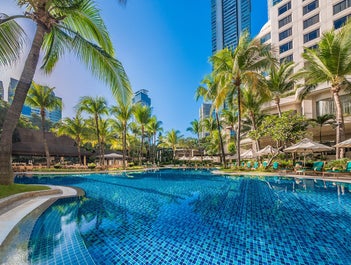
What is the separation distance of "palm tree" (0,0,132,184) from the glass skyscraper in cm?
8771

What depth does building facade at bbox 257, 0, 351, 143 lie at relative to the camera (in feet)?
68.4

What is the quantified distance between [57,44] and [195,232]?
8202 mm

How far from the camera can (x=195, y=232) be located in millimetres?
4289

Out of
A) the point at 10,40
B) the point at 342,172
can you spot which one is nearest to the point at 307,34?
the point at 342,172

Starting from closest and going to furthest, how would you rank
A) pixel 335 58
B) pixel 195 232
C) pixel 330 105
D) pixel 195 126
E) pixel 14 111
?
pixel 195 232
pixel 14 111
pixel 335 58
pixel 330 105
pixel 195 126

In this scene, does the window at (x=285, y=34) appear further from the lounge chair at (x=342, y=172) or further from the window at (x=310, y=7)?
the lounge chair at (x=342, y=172)

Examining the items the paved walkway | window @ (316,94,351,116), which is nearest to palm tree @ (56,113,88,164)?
the paved walkway

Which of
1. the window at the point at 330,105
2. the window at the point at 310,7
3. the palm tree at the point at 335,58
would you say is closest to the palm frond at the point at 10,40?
the palm tree at the point at 335,58

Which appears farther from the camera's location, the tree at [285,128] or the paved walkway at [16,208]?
the tree at [285,128]

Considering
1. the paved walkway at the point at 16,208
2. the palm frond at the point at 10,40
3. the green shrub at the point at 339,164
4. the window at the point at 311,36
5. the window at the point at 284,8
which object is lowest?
the paved walkway at the point at 16,208

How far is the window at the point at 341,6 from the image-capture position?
74.3ft

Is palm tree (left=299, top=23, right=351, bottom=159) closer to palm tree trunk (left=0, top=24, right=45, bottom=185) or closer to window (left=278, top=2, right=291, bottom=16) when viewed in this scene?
palm tree trunk (left=0, top=24, right=45, bottom=185)

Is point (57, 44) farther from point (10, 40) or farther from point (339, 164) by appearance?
point (339, 164)

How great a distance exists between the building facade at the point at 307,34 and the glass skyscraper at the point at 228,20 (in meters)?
58.2
